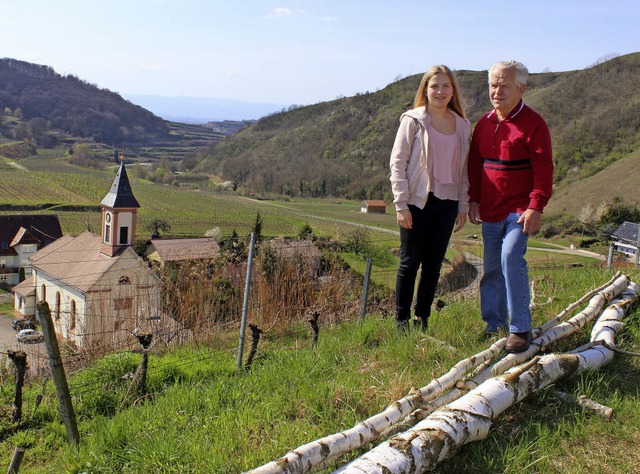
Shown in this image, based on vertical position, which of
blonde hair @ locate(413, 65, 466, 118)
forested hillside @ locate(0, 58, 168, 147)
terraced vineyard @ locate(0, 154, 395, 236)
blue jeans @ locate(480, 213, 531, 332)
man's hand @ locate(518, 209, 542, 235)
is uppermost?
forested hillside @ locate(0, 58, 168, 147)

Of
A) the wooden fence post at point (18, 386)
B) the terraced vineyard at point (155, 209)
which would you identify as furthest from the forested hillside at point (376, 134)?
the wooden fence post at point (18, 386)

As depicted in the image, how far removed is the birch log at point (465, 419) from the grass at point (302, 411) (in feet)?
0.34

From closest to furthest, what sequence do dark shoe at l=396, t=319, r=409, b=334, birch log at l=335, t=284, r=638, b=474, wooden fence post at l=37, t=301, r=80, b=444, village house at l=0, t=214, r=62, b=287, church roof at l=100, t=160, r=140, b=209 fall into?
birch log at l=335, t=284, r=638, b=474, wooden fence post at l=37, t=301, r=80, b=444, dark shoe at l=396, t=319, r=409, b=334, church roof at l=100, t=160, r=140, b=209, village house at l=0, t=214, r=62, b=287

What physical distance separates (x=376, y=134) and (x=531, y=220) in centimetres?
12308

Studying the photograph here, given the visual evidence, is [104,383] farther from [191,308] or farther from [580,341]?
[580,341]

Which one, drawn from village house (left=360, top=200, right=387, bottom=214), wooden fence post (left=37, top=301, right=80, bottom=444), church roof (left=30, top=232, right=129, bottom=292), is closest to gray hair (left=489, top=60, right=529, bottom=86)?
wooden fence post (left=37, top=301, right=80, bottom=444)

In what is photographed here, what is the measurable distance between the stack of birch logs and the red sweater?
905 millimetres

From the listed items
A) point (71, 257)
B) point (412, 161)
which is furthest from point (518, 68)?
point (71, 257)

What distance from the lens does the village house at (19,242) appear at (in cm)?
4044

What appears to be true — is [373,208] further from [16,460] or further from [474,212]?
[16,460]

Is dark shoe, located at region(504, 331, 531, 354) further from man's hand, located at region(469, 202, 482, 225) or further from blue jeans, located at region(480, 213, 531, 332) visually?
man's hand, located at region(469, 202, 482, 225)

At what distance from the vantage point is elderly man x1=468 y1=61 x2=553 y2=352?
376cm

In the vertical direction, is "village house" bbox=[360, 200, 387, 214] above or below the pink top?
below

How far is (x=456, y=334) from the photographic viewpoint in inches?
172
